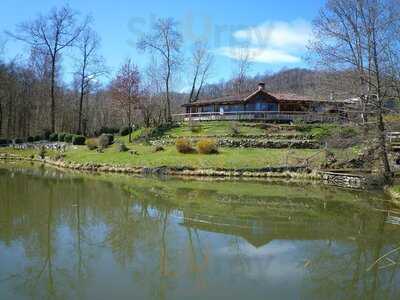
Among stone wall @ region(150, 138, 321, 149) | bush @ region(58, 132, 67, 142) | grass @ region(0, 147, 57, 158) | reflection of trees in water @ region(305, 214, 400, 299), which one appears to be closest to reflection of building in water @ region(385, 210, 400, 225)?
reflection of trees in water @ region(305, 214, 400, 299)

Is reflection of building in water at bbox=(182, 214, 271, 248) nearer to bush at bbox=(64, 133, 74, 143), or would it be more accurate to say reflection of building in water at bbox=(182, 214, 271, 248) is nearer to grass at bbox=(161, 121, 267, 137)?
grass at bbox=(161, 121, 267, 137)

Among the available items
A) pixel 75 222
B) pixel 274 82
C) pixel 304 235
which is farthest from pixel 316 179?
pixel 274 82

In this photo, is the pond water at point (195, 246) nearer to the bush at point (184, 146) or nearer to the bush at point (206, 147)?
the bush at point (206, 147)

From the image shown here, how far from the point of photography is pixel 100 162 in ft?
116

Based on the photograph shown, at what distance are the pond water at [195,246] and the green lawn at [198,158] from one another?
9981 millimetres

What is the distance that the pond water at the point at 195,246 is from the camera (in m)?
8.30

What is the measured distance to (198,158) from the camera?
33.0 metres

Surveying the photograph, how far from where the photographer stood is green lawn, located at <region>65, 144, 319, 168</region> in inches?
1221

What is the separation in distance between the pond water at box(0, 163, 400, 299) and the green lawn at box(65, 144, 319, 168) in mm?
9981

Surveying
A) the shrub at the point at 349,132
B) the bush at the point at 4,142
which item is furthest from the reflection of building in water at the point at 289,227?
the bush at the point at 4,142

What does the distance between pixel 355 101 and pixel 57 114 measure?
52267 mm

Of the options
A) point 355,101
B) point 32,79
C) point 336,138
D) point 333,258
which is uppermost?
point 32,79

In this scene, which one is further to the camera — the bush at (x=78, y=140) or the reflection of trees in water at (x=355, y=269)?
the bush at (x=78, y=140)

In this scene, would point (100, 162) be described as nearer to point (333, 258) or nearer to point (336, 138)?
point (336, 138)
